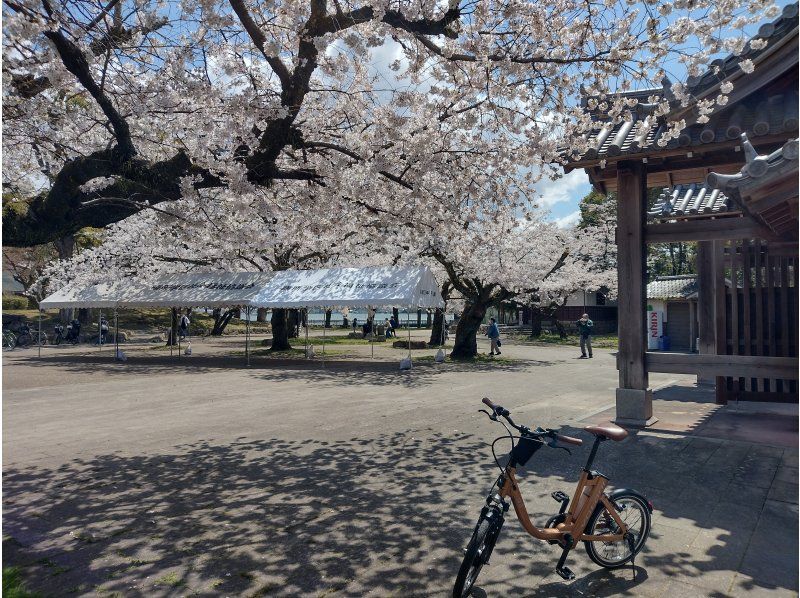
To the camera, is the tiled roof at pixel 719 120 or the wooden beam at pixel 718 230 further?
the wooden beam at pixel 718 230

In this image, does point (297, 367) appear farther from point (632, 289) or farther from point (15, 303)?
point (15, 303)

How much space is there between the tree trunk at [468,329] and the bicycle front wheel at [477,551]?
18617 mm

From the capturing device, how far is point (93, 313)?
46031 mm

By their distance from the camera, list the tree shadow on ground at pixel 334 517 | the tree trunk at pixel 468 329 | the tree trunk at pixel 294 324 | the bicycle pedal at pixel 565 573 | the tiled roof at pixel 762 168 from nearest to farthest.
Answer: the bicycle pedal at pixel 565 573
the tree shadow on ground at pixel 334 517
the tiled roof at pixel 762 168
the tree trunk at pixel 468 329
the tree trunk at pixel 294 324

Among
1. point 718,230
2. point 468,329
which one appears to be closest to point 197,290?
point 468,329

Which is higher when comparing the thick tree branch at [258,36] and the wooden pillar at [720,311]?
the thick tree branch at [258,36]

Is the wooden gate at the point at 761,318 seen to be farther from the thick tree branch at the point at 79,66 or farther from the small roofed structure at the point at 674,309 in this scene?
the small roofed structure at the point at 674,309

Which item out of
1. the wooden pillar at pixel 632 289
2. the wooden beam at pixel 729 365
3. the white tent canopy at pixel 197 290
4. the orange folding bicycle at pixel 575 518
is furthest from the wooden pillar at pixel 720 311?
the white tent canopy at pixel 197 290

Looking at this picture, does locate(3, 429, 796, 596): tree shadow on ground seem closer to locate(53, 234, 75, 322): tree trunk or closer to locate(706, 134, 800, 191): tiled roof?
locate(706, 134, 800, 191): tiled roof

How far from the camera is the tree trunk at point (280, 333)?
84.6 feet

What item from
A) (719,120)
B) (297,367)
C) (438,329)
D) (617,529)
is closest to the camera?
(617,529)

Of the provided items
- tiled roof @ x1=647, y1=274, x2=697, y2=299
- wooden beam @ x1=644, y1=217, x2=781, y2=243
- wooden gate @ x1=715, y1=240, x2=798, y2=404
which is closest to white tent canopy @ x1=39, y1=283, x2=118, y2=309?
wooden beam @ x1=644, y1=217, x2=781, y2=243

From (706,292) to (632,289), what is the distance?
4.52m

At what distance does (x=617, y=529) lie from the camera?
4016 millimetres
